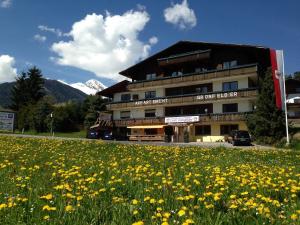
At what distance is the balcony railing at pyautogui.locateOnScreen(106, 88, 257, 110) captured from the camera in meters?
44.2

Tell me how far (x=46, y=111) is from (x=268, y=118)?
138 feet

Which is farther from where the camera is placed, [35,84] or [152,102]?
[35,84]

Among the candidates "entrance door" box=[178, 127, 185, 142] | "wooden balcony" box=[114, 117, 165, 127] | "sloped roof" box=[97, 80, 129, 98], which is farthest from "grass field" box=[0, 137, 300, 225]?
"sloped roof" box=[97, 80, 129, 98]

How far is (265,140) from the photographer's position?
34.8m

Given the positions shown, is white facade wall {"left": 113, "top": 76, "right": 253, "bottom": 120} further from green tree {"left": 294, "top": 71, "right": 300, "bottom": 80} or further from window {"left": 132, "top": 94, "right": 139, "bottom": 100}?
green tree {"left": 294, "top": 71, "right": 300, "bottom": 80}

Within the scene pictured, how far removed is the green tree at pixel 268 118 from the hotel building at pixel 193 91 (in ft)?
24.7

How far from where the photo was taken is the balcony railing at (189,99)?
44.2m

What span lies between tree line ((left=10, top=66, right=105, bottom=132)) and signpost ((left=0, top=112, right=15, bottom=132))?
6.33 meters

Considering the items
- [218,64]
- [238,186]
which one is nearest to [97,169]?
[238,186]

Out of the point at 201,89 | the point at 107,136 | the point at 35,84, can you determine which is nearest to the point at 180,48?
the point at 201,89

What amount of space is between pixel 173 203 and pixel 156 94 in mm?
51311

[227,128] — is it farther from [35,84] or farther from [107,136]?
[35,84]

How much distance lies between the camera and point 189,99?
4959 centimetres

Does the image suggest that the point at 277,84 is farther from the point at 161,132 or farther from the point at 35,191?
the point at 35,191
